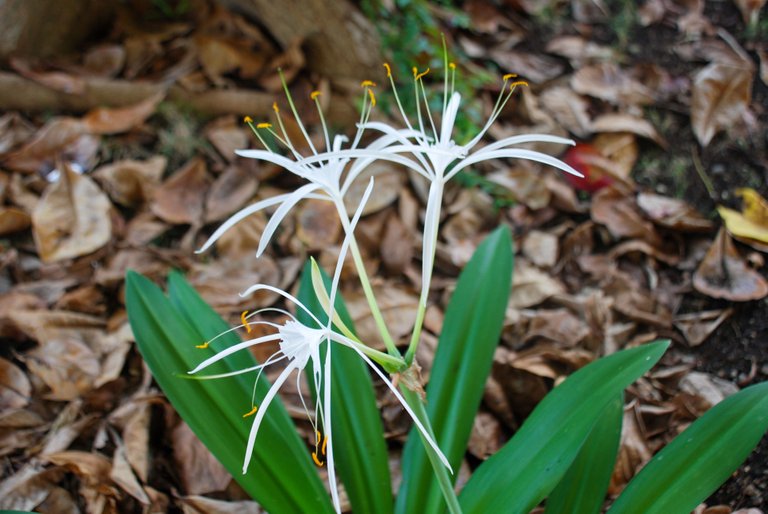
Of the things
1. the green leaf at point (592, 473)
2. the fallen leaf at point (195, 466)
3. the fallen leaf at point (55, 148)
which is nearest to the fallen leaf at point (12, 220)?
the fallen leaf at point (55, 148)

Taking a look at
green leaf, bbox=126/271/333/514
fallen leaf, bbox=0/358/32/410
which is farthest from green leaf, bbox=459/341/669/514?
fallen leaf, bbox=0/358/32/410

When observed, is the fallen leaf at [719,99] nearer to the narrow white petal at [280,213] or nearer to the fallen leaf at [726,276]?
the fallen leaf at [726,276]

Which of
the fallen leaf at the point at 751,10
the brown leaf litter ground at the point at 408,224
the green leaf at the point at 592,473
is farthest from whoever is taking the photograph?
the fallen leaf at the point at 751,10

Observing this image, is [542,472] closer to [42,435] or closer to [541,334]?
[541,334]

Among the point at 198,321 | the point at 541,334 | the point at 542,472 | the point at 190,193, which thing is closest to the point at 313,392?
the point at 198,321

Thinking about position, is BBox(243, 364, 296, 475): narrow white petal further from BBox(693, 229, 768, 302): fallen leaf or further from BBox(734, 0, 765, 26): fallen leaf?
BBox(734, 0, 765, 26): fallen leaf

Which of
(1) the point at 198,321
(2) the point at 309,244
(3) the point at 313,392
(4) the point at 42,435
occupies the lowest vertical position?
(4) the point at 42,435
